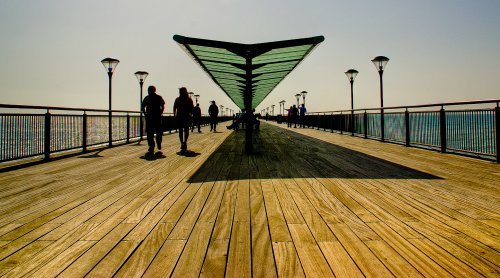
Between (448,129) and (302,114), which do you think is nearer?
(448,129)

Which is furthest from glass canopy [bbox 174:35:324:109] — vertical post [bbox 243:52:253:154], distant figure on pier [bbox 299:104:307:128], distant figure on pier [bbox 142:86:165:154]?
distant figure on pier [bbox 299:104:307:128]

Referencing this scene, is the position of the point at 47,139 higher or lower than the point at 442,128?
lower

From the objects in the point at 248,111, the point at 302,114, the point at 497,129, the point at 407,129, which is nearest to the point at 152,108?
the point at 248,111

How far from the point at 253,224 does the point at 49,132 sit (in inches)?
264

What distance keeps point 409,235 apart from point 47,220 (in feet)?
10.8

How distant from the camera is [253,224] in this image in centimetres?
262

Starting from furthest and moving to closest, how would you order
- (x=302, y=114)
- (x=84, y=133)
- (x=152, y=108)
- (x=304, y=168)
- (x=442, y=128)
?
(x=302, y=114) → (x=84, y=133) → (x=152, y=108) → (x=442, y=128) → (x=304, y=168)

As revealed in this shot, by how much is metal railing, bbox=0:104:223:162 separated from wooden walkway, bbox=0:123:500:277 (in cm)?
134

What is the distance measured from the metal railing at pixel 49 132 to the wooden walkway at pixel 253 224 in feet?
4.39

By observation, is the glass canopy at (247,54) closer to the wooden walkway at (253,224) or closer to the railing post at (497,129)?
the wooden walkway at (253,224)

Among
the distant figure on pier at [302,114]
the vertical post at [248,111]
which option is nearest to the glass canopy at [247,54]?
the vertical post at [248,111]

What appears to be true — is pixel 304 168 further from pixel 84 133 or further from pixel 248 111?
pixel 84 133

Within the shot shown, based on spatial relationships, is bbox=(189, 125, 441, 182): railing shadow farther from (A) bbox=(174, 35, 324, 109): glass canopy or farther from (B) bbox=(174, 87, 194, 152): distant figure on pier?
(A) bbox=(174, 35, 324, 109): glass canopy

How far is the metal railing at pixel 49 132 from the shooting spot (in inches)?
230
